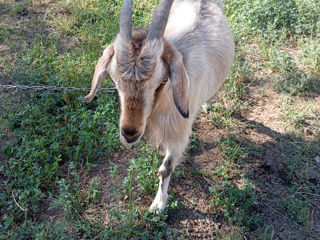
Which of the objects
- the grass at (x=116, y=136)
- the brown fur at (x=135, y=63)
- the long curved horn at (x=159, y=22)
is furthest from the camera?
the grass at (x=116, y=136)

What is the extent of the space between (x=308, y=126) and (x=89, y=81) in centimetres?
265

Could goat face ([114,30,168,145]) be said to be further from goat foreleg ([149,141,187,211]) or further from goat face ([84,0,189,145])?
goat foreleg ([149,141,187,211])

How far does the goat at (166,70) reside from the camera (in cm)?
238

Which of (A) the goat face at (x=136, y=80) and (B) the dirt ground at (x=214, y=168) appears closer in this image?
(A) the goat face at (x=136, y=80)

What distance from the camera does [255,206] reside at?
332 centimetres

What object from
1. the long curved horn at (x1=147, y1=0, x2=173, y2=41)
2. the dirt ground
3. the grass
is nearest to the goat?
the long curved horn at (x1=147, y1=0, x2=173, y2=41)

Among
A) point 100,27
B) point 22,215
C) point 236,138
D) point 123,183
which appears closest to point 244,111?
point 236,138

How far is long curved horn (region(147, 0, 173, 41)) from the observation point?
2457 millimetres

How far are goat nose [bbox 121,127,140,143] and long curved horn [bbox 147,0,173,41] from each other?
25.0 inches

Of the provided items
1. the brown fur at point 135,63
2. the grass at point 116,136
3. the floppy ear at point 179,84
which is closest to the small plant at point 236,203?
the grass at point 116,136

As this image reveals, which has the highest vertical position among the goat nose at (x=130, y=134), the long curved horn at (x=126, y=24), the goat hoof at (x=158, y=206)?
the long curved horn at (x=126, y=24)

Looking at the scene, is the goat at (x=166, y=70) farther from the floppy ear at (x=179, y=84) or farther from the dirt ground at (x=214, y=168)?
the dirt ground at (x=214, y=168)

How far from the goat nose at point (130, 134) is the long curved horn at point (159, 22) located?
2.08 feet

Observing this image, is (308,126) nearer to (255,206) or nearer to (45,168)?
(255,206)
